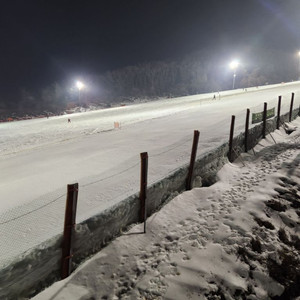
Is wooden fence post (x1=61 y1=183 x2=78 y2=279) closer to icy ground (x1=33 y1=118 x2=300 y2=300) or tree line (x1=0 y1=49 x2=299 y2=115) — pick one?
icy ground (x1=33 y1=118 x2=300 y2=300)

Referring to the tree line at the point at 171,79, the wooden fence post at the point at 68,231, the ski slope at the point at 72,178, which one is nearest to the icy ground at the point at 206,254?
the wooden fence post at the point at 68,231

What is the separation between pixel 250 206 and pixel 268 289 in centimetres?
227

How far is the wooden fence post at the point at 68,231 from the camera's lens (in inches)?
155

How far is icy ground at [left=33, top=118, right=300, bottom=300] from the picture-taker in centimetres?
395

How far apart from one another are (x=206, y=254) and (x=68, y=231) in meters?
2.65

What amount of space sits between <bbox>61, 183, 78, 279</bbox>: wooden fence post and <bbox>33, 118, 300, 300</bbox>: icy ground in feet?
0.67

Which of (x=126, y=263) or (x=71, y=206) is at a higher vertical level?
(x=71, y=206)

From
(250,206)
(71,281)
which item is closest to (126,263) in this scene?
(71,281)

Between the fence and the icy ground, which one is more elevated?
the fence

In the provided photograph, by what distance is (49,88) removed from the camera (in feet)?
313

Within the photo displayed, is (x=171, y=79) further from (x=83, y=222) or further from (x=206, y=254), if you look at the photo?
(x=83, y=222)

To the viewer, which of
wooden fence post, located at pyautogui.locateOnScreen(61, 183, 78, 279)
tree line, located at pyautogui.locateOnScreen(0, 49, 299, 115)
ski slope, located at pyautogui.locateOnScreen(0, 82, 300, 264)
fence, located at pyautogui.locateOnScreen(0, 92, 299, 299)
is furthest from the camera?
tree line, located at pyautogui.locateOnScreen(0, 49, 299, 115)

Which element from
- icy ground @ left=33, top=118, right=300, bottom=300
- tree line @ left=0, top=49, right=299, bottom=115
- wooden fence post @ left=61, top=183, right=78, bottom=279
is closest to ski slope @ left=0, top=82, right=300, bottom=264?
wooden fence post @ left=61, top=183, right=78, bottom=279

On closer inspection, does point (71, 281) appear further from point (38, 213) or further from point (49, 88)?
point (49, 88)
